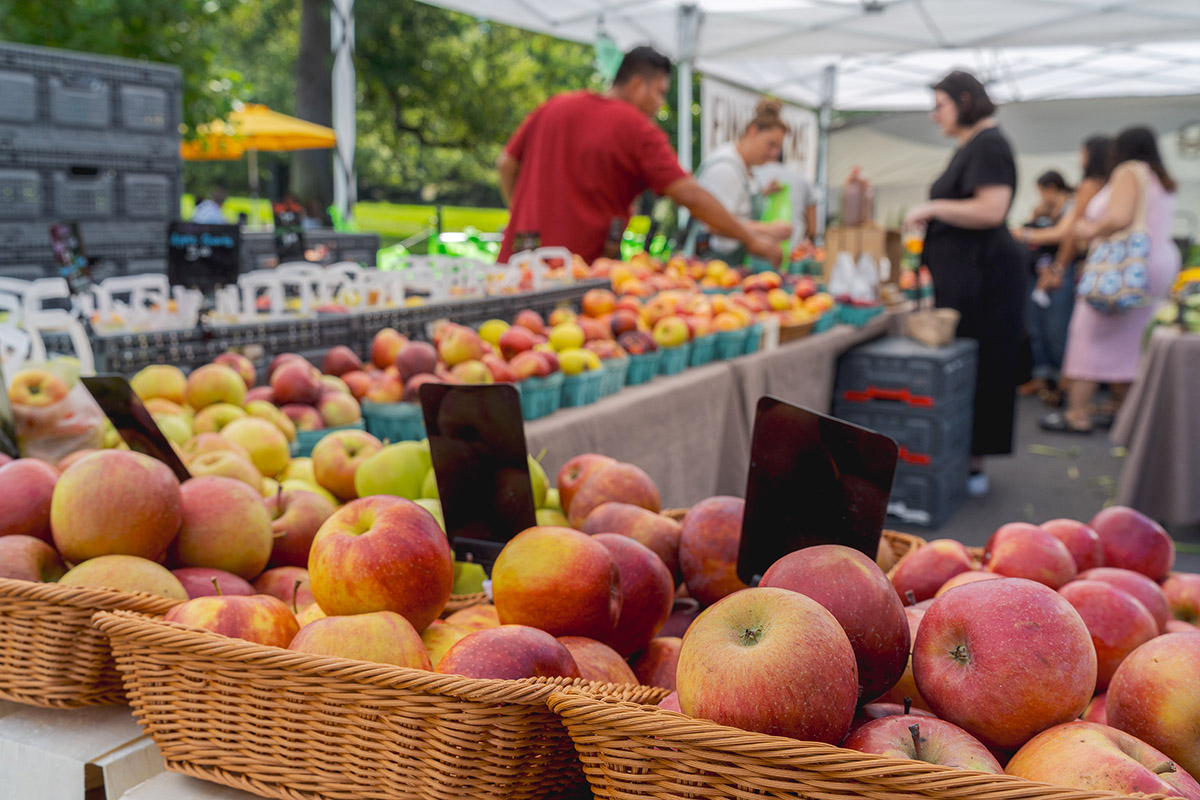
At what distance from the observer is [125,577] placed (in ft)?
3.82

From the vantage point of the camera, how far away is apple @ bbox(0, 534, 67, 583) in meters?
1.18

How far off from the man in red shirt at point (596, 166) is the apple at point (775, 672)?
12.2 feet

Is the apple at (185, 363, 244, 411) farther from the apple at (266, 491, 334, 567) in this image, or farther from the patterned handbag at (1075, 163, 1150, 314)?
the patterned handbag at (1075, 163, 1150, 314)

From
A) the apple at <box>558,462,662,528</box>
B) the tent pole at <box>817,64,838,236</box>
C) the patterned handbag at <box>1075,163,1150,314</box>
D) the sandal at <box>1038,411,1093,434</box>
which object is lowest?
the sandal at <box>1038,411,1093,434</box>

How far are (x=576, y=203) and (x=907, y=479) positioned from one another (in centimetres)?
211

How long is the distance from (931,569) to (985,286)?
426 cm

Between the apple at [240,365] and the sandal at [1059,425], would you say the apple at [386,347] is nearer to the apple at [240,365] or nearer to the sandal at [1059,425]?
the apple at [240,365]

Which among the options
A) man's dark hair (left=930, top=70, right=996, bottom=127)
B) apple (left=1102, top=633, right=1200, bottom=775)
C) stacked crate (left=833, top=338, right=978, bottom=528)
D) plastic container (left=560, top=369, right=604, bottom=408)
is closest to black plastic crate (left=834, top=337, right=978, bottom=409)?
stacked crate (left=833, top=338, right=978, bottom=528)

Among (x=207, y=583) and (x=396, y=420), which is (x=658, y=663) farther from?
(x=396, y=420)

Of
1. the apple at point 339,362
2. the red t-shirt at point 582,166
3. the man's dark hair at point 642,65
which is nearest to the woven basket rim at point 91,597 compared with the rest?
the apple at point 339,362

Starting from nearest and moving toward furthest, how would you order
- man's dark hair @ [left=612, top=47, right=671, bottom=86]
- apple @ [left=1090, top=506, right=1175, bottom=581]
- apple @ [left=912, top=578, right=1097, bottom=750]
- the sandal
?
1. apple @ [left=912, top=578, right=1097, bottom=750]
2. apple @ [left=1090, top=506, right=1175, bottom=581]
3. man's dark hair @ [left=612, top=47, right=671, bottom=86]
4. the sandal

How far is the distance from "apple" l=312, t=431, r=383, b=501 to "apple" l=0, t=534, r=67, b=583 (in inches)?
17.8

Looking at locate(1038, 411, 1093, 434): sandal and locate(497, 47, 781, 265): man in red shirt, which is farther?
locate(1038, 411, 1093, 434): sandal

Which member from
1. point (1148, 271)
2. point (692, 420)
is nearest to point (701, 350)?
point (692, 420)
